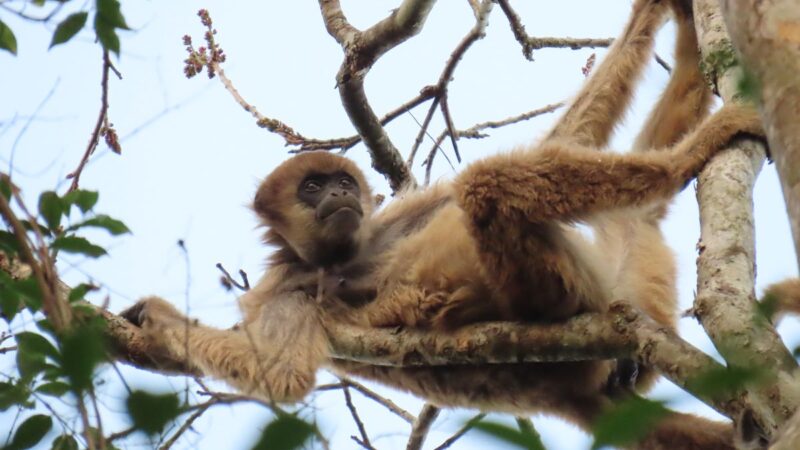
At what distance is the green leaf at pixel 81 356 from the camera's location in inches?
92.0

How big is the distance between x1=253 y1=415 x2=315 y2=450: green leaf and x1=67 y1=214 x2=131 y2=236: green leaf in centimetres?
280

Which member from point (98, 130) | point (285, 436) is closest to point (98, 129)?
point (98, 130)

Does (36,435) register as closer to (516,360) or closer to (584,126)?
(516,360)

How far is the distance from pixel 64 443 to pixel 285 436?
2.30m

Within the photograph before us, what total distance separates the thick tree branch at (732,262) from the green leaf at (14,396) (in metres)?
2.89

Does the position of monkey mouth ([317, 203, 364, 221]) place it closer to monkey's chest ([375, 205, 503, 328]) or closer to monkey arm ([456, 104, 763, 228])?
monkey's chest ([375, 205, 503, 328])

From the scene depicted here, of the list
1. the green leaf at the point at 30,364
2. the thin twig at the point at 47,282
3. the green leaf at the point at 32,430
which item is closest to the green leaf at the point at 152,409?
the thin twig at the point at 47,282

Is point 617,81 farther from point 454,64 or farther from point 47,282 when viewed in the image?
point 47,282

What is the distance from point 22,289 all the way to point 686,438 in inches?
171

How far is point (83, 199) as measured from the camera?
497 cm

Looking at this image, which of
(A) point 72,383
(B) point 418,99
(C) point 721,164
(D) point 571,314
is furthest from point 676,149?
(A) point 72,383

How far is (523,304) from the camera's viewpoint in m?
6.73

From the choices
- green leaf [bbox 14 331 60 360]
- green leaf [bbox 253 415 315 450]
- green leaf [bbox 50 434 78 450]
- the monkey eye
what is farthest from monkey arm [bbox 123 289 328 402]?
green leaf [bbox 253 415 315 450]

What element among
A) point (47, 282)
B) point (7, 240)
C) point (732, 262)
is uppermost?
point (732, 262)
